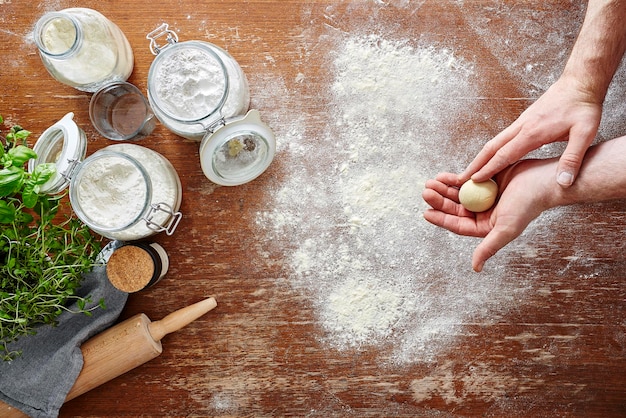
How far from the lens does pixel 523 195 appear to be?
3.39 ft

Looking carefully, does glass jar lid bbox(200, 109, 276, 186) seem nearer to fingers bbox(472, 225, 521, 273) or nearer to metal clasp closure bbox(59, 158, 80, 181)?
metal clasp closure bbox(59, 158, 80, 181)

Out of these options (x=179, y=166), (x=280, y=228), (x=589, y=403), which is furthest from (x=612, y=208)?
(x=179, y=166)

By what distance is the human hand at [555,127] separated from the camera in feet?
3.24

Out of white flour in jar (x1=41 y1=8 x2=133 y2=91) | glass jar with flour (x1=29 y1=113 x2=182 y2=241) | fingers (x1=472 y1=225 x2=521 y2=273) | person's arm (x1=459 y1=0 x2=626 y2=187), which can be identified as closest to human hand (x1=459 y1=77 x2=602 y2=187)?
person's arm (x1=459 y1=0 x2=626 y2=187)

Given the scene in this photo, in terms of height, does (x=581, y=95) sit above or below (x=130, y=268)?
above

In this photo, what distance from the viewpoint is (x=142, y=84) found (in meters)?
1.19

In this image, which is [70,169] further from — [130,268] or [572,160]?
[572,160]

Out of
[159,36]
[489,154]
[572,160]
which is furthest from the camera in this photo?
[159,36]

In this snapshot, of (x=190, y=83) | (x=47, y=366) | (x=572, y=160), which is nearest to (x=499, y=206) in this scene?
(x=572, y=160)

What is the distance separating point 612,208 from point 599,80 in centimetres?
33

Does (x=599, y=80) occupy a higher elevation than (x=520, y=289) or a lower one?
higher

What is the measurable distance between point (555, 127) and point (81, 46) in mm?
916

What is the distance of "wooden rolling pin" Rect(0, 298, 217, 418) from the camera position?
45.4 inches

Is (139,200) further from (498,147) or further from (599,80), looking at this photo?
(599,80)
